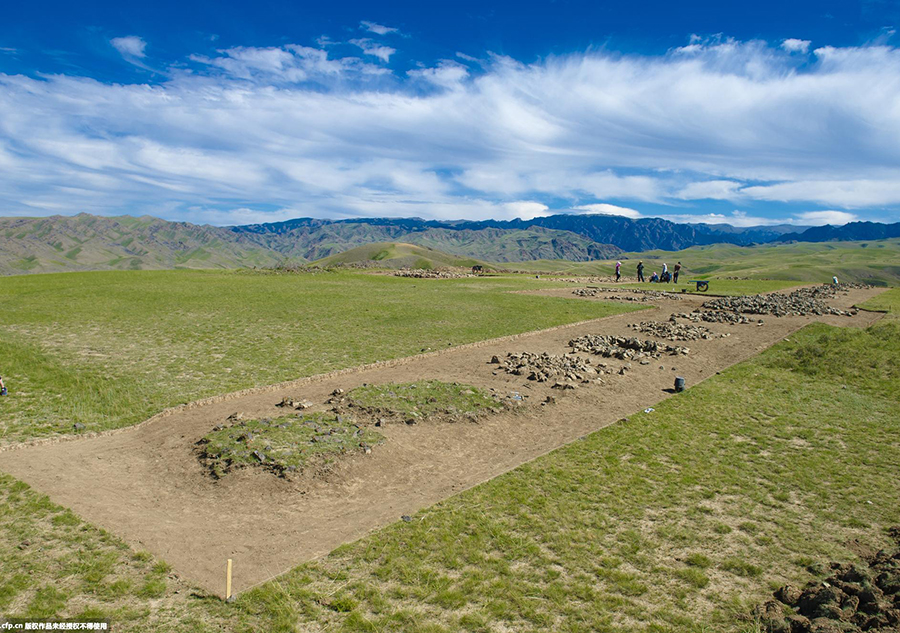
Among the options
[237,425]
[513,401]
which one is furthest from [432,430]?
[237,425]

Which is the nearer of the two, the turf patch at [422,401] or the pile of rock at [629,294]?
the turf patch at [422,401]

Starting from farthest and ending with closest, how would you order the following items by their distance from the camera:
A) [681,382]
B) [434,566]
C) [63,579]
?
[681,382], [434,566], [63,579]

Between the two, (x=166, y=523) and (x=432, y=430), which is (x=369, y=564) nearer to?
(x=166, y=523)

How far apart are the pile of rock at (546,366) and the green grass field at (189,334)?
193 inches

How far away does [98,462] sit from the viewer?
1227cm

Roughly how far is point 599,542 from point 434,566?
3256 mm

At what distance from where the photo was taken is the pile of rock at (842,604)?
670 centimetres

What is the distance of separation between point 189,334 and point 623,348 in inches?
932

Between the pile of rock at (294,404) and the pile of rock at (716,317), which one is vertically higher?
the pile of rock at (716,317)

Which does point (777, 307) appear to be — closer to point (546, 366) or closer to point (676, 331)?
point (676, 331)

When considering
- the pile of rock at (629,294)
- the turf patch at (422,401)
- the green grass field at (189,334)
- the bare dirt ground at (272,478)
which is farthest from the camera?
the pile of rock at (629,294)

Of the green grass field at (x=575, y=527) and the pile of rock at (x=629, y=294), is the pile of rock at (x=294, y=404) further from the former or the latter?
the pile of rock at (x=629, y=294)

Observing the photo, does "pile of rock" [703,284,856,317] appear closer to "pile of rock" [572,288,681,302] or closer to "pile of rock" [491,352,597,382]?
"pile of rock" [572,288,681,302]

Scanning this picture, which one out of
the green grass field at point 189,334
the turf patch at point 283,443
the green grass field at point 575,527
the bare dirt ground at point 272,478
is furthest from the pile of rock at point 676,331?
the turf patch at point 283,443
